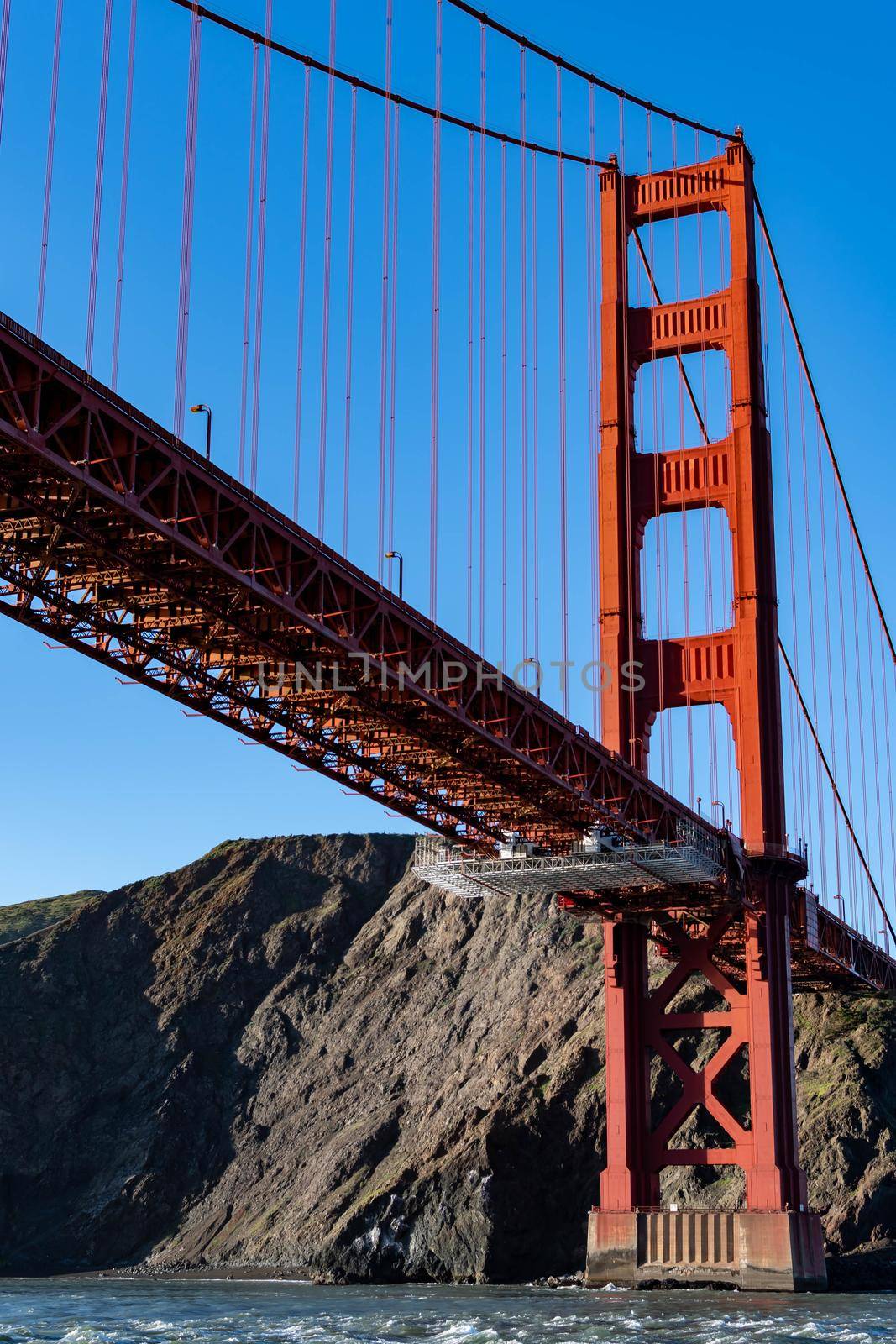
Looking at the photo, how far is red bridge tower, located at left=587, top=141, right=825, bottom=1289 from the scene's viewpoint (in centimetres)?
4872

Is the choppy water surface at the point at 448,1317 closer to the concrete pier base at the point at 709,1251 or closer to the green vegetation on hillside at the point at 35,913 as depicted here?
the concrete pier base at the point at 709,1251

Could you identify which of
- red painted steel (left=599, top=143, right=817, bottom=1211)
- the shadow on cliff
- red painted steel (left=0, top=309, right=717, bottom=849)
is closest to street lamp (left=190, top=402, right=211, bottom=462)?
red painted steel (left=0, top=309, right=717, bottom=849)

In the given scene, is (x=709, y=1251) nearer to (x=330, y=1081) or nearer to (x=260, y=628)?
(x=260, y=628)

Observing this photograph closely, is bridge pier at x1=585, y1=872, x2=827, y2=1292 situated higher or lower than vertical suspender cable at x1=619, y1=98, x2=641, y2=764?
lower

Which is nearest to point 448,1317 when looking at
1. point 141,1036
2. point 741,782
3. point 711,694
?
point 741,782

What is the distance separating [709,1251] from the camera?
48156mm

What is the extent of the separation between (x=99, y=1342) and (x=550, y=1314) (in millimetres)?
10923

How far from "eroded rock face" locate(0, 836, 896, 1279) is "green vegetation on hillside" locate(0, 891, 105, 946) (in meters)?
15.8

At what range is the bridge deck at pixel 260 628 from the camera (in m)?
26.9

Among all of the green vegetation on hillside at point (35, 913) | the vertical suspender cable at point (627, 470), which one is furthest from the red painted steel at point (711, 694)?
the green vegetation on hillside at point (35, 913)

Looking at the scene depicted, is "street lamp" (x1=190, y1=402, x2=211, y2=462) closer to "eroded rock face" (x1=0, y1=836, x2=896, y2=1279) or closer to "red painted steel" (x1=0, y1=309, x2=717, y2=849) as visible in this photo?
"red painted steel" (x1=0, y1=309, x2=717, y2=849)

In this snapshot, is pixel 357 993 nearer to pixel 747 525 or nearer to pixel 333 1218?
pixel 333 1218

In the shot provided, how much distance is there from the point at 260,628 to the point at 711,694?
2211 cm

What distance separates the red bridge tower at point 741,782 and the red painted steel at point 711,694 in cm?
5
